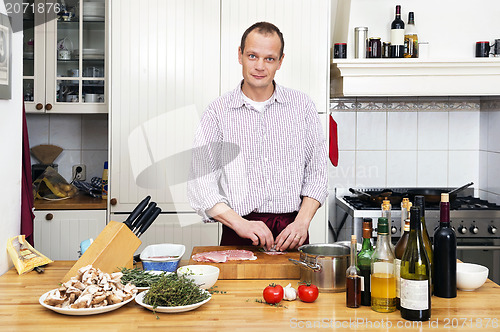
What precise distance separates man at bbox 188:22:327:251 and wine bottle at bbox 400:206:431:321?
32.6 inches

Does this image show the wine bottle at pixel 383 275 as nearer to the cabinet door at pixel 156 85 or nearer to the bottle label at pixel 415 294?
the bottle label at pixel 415 294

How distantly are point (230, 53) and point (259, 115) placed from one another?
981 mm

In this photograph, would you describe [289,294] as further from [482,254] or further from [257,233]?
[482,254]

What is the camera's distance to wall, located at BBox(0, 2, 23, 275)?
6.64ft

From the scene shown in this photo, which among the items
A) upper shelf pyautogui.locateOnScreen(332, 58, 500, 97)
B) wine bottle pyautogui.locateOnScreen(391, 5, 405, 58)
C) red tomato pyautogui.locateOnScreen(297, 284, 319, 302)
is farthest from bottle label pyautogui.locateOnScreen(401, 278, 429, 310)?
wine bottle pyautogui.locateOnScreen(391, 5, 405, 58)

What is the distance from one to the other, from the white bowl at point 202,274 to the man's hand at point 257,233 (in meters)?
0.36

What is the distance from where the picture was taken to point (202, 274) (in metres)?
1.78

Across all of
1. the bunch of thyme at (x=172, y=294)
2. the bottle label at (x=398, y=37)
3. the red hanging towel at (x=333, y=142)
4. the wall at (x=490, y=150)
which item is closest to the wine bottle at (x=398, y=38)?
the bottle label at (x=398, y=37)

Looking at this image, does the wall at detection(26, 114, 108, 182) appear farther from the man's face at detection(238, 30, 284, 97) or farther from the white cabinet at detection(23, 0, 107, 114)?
the man's face at detection(238, 30, 284, 97)

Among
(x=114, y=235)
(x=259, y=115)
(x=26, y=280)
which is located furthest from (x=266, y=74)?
(x=26, y=280)

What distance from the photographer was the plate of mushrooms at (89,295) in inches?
61.2

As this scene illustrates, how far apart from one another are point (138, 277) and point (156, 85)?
1.81 meters

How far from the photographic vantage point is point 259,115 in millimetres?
2527

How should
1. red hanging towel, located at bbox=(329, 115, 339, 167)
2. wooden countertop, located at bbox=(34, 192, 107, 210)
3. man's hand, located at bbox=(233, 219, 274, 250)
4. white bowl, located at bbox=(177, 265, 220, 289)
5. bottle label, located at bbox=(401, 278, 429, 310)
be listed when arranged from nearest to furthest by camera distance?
bottle label, located at bbox=(401, 278, 429, 310)
white bowl, located at bbox=(177, 265, 220, 289)
man's hand, located at bbox=(233, 219, 274, 250)
wooden countertop, located at bbox=(34, 192, 107, 210)
red hanging towel, located at bbox=(329, 115, 339, 167)
